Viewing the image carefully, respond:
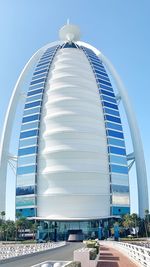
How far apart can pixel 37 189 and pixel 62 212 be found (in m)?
11.3

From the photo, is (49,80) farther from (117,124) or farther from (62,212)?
(62,212)

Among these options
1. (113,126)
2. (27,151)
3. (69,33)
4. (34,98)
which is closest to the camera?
(27,151)

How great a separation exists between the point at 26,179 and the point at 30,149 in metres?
10.2

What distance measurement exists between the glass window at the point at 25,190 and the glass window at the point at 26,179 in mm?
1070

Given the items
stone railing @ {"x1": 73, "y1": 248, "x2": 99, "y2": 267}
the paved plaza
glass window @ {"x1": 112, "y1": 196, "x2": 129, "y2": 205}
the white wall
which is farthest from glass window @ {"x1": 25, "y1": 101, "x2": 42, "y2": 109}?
stone railing @ {"x1": 73, "y1": 248, "x2": 99, "y2": 267}

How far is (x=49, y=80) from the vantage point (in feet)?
456

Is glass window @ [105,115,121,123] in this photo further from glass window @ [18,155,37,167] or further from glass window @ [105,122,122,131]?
glass window @ [18,155,37,167]

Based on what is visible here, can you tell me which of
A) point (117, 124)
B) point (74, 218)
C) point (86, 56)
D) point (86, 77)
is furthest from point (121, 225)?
point (86, 56)

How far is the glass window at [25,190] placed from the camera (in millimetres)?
121312

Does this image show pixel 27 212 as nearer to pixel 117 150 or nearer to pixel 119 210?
pixel 119 210

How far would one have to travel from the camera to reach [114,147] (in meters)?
128

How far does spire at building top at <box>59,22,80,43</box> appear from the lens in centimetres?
15888

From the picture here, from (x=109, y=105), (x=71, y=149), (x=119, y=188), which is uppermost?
(x=109, y=105)

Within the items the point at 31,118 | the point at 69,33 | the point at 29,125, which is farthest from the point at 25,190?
the point at 69,33
